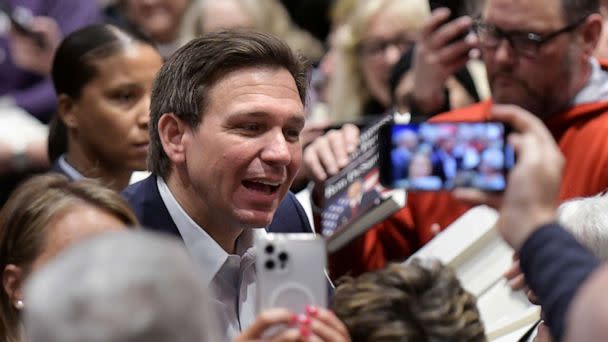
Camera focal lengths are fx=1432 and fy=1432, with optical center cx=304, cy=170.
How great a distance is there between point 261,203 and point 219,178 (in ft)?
0.35

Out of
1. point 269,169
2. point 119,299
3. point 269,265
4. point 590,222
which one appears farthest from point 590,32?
point 119,299

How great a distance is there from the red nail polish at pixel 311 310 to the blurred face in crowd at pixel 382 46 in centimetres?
313

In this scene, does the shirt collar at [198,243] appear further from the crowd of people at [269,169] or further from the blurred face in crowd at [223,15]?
the blurred face in crowd at [223,15]

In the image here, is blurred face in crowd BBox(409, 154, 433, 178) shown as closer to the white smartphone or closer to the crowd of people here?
the crowd of people

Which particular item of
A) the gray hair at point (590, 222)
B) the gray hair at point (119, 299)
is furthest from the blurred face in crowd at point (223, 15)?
the gray hair at point (119, 299)

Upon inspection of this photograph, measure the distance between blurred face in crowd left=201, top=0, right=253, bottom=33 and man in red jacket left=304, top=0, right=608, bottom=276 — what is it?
2060mm

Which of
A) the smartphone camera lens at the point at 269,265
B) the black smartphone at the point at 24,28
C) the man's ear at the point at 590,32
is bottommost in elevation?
the black smartphone at the point at 24,28

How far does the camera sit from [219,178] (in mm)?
3055

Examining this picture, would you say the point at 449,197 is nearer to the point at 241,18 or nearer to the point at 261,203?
the point at 261,203

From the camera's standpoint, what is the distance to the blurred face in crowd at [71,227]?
2662 millimetres

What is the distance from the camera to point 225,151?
3.04 m

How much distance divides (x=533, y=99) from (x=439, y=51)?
1.14 feet

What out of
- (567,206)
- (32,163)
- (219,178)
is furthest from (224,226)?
(32,163)

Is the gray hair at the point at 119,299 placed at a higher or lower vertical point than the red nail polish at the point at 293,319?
higher
